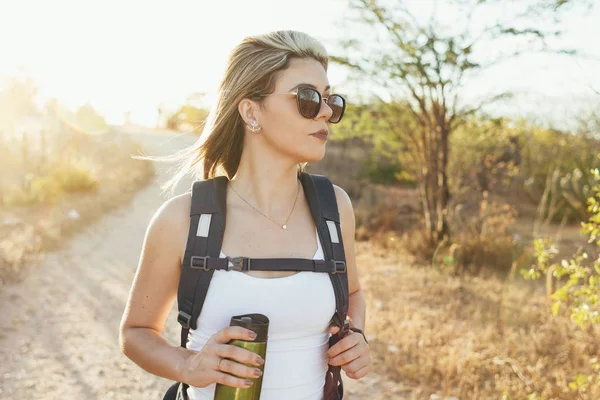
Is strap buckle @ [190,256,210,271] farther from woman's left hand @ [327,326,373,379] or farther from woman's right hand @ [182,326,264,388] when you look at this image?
woman's left hand @ [327,326,373,379]

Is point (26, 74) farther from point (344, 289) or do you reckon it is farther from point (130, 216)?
point (344, 289)

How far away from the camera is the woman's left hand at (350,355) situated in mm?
1607

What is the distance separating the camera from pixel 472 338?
4.63 m

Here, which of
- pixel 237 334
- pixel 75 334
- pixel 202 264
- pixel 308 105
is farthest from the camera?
pixel 75 334

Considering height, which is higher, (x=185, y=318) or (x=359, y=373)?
(x=185, y=318)

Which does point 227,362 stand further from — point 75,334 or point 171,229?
point 75,334

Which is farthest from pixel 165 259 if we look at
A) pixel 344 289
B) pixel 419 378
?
pixel 419 378

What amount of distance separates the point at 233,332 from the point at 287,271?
13.8 inches

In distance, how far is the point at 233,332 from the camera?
1346 millimetres

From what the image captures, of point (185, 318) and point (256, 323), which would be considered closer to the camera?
point (256, 323)

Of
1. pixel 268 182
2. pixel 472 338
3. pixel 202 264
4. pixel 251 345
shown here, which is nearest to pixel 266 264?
pixel 202 264

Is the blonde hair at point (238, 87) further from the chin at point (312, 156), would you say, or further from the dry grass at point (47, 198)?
the dry grass at point (47, 198)

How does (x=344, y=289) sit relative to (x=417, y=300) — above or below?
above

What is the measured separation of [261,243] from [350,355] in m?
0.47
